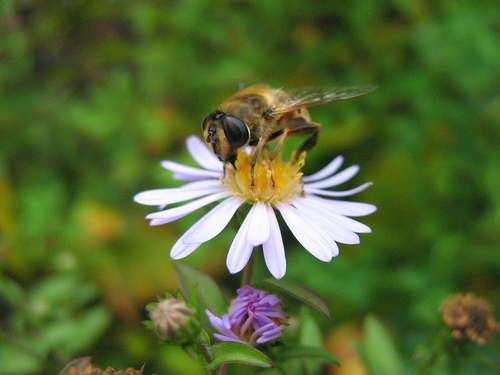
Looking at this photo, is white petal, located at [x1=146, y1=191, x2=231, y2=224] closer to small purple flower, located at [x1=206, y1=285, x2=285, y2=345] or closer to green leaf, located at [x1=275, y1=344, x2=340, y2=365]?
small purple flower, located at [x1=206, y1=285, x2=285, y2=345]

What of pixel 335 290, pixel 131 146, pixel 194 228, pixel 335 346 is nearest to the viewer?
pixel 194 228

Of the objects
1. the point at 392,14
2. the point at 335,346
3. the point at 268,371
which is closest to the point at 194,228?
the point at 268,371

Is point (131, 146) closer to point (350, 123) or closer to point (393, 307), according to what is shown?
point (350, 123)

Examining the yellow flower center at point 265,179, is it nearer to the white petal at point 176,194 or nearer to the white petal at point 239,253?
the white petal at point 176,194

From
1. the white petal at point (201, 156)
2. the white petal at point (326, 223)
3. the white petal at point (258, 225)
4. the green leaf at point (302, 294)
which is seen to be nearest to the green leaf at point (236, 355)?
the green leaf at point (302, 294)

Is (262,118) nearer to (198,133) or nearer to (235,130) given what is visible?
(235,130)

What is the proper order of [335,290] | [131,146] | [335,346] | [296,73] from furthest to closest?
[296,73], [131,146], [335,346], [335,290]
